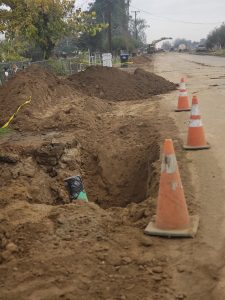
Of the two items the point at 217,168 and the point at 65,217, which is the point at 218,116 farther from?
the point at 65,217

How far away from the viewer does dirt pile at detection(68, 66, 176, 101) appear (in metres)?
16.5

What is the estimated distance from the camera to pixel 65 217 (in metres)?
4.63

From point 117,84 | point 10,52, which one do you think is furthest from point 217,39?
point 117,84

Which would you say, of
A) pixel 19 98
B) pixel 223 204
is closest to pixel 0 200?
pixel 223 204

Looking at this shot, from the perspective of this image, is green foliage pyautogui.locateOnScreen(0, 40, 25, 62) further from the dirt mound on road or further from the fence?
the dirt mound on road

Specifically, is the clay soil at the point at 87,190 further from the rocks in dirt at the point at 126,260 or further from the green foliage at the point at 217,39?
the green foliage at the point at 217,39

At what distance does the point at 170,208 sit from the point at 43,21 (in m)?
21.6

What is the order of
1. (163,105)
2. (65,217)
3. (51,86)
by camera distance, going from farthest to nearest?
(51,86) < (163,105) < (65,217)

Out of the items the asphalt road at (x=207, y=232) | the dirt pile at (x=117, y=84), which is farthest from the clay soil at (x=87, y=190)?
the dirt pile at (x=117, y=84)

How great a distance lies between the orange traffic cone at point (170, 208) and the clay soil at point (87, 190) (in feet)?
0.57

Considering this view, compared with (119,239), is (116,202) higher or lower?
lower

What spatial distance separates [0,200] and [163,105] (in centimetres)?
820

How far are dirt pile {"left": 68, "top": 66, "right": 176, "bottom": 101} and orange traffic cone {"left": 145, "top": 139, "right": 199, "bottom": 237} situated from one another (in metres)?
11.4

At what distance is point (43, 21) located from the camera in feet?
79.7
